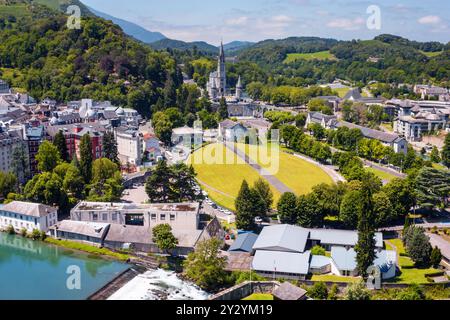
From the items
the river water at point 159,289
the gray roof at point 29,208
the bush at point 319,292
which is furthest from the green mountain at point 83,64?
the bush at point 319,292

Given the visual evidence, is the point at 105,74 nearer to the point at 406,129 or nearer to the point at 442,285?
the point at 406,129

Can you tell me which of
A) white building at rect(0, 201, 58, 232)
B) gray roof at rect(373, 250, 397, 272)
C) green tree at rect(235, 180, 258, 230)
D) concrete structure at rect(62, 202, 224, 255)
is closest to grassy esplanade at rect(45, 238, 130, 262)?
concrete structure at rect(62, 202, 224, 255)

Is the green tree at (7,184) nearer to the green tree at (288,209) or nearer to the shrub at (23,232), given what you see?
the shrub at (23,232)

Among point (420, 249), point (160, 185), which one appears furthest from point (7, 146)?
point (420, 249)

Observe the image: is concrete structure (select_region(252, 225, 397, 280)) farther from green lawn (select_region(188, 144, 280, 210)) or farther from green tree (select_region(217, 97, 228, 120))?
green tree (select_region(217, 97, 228, 120))

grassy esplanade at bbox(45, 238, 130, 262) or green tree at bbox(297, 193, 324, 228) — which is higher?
green tree at bbox(297, 193, 324, 228)

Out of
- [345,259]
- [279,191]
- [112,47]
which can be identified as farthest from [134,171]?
[112,47]
